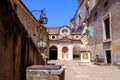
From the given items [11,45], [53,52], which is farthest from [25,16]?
[53,52]

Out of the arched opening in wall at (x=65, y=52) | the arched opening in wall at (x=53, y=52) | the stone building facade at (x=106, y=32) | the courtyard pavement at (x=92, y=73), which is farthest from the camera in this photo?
the arched opening in wall at (x=53, y=52)

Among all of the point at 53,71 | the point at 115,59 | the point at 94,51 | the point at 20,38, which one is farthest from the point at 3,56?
the point at 94,51

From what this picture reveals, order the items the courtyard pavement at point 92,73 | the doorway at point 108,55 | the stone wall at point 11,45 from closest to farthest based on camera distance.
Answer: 1. the stone wall at point 11,45
2. the courtyard pavement at point 92,73
3. the doorway at point 108,55

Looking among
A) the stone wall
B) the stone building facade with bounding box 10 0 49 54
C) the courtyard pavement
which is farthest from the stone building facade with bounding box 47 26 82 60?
the stone wall

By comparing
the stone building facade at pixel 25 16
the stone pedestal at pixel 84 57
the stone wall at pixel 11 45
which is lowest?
the stone pedestal at pixel 84 57

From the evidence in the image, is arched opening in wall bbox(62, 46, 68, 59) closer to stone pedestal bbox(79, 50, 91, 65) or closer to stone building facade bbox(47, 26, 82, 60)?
stone building facade bbox(47, 26, 82, 60)

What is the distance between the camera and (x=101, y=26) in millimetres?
23000

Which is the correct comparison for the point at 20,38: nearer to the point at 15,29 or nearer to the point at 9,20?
the point at 15,29

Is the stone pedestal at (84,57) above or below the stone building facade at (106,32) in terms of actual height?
below

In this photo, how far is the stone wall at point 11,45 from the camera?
3668 mm

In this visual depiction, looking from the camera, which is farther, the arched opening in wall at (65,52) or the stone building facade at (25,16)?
the arched opening in wall at (65,52)

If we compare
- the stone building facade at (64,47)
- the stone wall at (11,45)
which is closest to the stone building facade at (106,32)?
the stone building facade at (64,47)

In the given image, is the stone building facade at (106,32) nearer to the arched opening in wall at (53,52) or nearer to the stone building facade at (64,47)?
the stone building facade at (64,47)

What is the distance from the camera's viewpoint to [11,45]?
4.13 m
